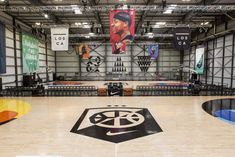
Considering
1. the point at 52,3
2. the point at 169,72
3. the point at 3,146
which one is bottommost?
the point at 3,146

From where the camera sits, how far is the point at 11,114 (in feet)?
22.5

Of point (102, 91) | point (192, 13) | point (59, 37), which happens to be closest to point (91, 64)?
point (102, 91)

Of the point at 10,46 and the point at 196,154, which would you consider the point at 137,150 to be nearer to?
the point at 196,154

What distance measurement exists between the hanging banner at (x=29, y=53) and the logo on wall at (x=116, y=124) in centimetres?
1071

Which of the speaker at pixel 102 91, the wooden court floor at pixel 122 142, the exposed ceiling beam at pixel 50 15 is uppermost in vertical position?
the exposed ceiling beam at pixel 50 15

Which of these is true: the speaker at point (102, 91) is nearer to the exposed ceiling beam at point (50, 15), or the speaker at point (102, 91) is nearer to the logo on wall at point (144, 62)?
the exposed ceiling beam at point (50, 15)

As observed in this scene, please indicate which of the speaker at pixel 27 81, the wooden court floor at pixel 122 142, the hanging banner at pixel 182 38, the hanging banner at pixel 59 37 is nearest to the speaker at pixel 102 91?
the hanging banner at pixel 59 37

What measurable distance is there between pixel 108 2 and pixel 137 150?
986 cm

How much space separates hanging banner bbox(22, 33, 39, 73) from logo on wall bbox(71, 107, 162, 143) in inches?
421

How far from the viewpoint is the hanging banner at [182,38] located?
1046 cm

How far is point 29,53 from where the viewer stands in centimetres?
1595

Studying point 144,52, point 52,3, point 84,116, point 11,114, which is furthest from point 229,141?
point 144,52

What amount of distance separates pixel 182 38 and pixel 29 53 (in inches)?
515

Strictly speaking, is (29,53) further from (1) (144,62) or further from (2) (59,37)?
(1) (144,62)
